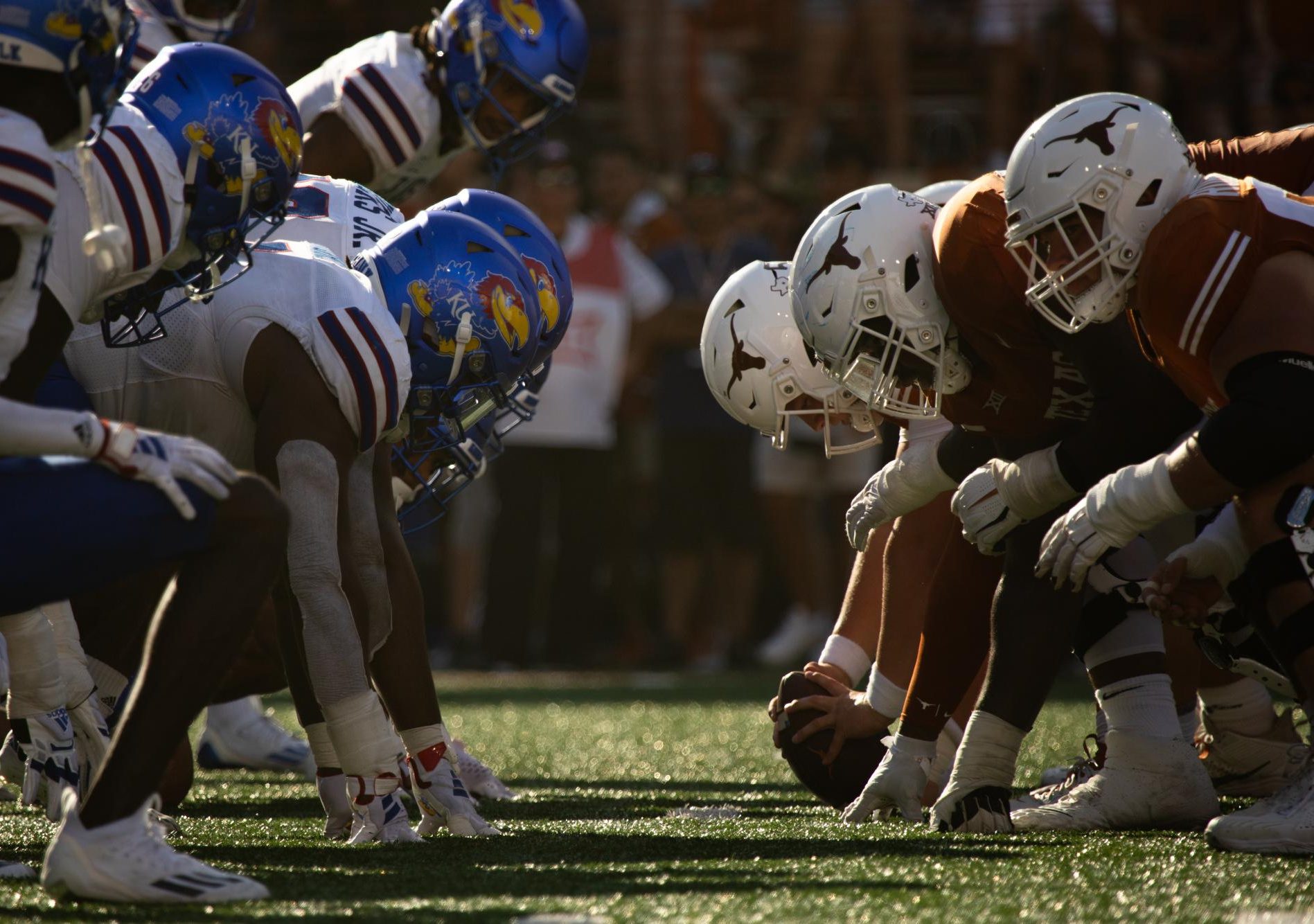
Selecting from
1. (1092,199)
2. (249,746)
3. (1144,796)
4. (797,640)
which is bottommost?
(797,640)

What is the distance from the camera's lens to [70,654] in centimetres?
335

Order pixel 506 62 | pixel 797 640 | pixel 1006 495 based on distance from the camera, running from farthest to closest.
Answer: pixel 797 640, pixel 506 62, pixel 1006 495

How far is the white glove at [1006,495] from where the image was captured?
314 centimetres

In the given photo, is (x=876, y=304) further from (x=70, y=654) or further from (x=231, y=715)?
(x=231, y=715)

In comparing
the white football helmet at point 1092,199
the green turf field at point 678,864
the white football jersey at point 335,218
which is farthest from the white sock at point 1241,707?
the white football jersey at point 335,218

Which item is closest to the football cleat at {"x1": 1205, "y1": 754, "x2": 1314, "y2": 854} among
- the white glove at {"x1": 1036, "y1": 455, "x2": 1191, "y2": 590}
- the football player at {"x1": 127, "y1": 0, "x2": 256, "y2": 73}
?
the white glove at {"x1": 1036, "y1": 455, "x2": 1191, "y2": 590}

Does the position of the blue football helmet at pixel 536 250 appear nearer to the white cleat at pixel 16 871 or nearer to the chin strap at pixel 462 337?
the chin strap at pixel 462 337

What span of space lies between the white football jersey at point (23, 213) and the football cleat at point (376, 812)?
102 cm

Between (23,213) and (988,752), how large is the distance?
6.16 ft

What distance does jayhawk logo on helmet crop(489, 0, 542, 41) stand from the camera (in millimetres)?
4613

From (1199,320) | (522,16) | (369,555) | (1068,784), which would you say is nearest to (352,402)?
(369,555)

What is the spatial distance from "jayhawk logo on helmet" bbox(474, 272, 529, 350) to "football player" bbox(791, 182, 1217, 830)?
23.1 inches

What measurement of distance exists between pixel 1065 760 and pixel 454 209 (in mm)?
2016

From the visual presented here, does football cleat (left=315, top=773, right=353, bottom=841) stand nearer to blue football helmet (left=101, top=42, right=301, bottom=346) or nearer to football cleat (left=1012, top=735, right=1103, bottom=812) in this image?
blue football helmet (left=101, top=42, right=301, bottom=346)
